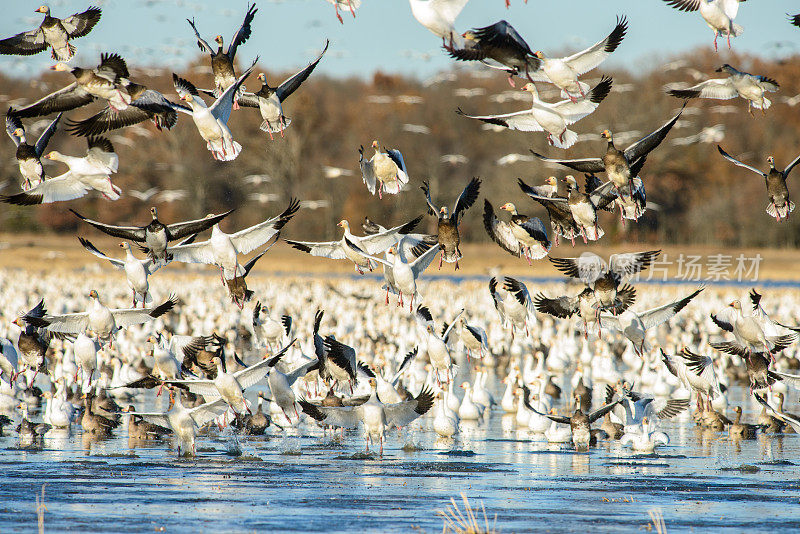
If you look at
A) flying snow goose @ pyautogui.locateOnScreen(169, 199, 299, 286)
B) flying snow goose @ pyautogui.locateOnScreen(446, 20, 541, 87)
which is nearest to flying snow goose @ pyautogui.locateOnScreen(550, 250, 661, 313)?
flying snow goose @ pyautogui.locateOnScreen(446, 20, 541, 87)

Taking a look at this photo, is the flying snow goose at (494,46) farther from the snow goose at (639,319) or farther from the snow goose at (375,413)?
the snow goose at (375,413)

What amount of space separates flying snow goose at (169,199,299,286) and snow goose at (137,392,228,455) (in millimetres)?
1544

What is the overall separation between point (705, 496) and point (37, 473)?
7.02 m

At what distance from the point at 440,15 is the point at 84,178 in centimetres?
431

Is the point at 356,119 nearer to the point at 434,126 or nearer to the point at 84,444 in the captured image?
the point at 434,126

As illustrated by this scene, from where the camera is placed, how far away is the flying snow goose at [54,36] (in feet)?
36.1

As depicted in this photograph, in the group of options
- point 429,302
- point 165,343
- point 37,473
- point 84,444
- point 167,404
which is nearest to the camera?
point 37,473

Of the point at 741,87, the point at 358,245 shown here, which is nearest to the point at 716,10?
the point at 741,87

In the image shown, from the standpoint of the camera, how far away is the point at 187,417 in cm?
1264

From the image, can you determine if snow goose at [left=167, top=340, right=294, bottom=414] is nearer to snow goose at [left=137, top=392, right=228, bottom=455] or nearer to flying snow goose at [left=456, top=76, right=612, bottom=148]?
snow goose at [left=137, top=392, right=228, bottom=455]

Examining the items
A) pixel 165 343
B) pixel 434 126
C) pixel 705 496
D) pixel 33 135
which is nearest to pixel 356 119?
pixel 434 126

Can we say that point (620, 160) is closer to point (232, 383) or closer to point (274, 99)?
point (274, 99)

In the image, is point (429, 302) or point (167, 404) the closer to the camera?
point (167, 404)

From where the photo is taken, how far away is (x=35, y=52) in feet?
36.0
